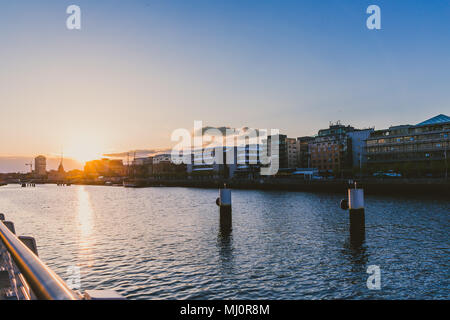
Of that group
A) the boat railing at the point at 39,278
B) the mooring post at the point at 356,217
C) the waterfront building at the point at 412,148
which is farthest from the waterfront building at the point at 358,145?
the boat railing at the point at 39,278

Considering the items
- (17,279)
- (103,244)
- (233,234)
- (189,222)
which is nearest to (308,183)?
(189,222)

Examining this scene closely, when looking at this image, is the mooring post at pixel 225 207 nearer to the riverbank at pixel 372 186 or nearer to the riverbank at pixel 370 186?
the riverbank at pixel 372 186

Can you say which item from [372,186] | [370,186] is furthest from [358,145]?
[372,186]

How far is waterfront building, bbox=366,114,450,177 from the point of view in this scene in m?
127

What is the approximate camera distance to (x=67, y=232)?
35.8m

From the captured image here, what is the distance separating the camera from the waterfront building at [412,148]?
126969 mm

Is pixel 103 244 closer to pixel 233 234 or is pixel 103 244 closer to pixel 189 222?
pixel 233 234

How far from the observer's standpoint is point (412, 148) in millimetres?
141500

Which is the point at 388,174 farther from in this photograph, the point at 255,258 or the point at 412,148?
the point at 255,258

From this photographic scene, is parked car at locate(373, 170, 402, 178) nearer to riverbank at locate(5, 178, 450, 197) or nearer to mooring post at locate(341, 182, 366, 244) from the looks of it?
riverbank at locate(5, 178, 450, 197)

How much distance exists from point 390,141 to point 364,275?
145288 millimetres
